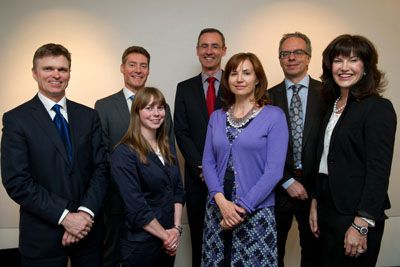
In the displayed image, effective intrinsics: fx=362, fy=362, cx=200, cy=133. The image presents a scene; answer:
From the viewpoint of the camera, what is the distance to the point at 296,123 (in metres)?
2.53

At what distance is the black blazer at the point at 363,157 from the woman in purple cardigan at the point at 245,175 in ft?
1.01

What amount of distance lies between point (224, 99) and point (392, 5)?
8.55 feet

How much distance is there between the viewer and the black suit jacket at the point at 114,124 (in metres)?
2.70

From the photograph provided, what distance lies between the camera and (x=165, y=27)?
3639mm

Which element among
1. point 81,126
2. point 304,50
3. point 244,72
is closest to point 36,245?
point 81,126

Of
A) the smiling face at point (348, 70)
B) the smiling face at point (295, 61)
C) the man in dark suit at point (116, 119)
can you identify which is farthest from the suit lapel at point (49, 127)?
the smiling face at point (295, 61)

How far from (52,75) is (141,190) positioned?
2.70ft

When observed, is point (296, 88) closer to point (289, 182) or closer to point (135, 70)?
point (289, 182)

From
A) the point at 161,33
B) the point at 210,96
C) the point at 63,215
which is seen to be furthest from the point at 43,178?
the point at 161,33

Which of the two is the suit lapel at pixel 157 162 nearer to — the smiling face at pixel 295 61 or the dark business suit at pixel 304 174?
the dark business suit at pixel 304 174

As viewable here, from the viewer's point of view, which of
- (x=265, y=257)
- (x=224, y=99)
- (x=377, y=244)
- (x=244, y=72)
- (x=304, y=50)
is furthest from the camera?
(x=304, y=50)

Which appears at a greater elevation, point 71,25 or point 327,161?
point 71,25

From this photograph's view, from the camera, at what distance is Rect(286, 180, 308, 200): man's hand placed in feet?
8.01

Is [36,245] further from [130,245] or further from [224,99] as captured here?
[224,99]
